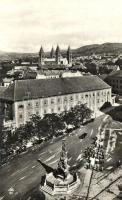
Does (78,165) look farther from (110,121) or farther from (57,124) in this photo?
(110,121)

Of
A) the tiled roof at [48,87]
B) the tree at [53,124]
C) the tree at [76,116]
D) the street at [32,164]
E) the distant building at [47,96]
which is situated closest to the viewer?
the street at [32,164]

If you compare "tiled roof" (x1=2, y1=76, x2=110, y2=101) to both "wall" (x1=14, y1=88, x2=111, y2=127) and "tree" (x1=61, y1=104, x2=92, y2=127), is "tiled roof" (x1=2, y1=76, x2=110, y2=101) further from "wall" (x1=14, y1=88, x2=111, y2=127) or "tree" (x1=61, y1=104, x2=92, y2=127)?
"tree" (x1=61, y1=104, x2=92, y2=127)

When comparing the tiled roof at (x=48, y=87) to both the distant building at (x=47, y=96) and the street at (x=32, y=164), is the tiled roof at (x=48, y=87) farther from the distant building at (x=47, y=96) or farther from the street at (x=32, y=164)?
the street at (x=32, y=164)

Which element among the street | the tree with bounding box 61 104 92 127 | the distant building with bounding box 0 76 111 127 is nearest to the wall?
the distant building with bounding box 0 76 111 127

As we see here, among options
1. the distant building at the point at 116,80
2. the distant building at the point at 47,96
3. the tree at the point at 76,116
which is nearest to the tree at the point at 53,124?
the tree at the point at 76,116

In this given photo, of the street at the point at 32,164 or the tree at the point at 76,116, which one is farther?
the tree at the point at 76,116

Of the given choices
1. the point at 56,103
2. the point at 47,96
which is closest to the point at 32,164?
the point at 47,96

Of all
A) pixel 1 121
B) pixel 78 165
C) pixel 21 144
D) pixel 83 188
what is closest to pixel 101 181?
pixel 83 188

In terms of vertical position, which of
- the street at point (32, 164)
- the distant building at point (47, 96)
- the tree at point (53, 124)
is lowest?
the street at point (32, 164)
